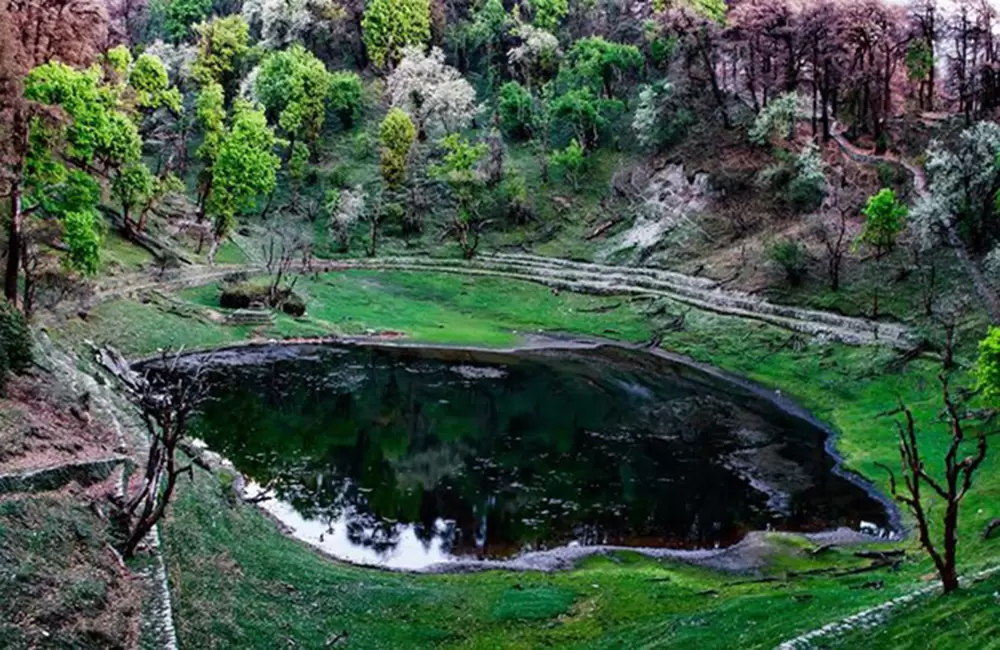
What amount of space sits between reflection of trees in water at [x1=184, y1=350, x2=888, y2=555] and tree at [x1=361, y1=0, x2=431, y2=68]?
65315mm

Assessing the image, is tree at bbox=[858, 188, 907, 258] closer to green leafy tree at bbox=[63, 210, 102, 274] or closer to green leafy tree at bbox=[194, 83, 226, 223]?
green leafy tree at bbox=[63, 210, 102, 274]

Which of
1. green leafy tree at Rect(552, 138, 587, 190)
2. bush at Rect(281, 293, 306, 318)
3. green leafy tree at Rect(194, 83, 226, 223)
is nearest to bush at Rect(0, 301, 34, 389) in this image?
bush at Rect(281, 293, 306, 318)

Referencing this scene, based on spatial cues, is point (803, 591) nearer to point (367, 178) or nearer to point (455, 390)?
point (455, 390)

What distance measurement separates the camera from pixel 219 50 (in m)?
118

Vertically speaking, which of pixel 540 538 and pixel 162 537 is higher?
pixel 162 537

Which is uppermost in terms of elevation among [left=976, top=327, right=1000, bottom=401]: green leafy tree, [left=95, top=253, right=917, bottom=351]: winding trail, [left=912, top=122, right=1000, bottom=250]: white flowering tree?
[left=912, top=122, right=1000, bottom=250]: white flowering tree

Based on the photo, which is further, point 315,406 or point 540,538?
point 315,406

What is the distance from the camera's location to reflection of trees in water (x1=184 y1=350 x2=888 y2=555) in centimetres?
4119

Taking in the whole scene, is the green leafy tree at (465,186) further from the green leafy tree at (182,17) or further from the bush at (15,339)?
the bush at (15,339)

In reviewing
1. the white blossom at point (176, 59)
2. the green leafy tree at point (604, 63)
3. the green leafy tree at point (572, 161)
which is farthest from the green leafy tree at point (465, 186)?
the white blossom at point (176, 59)

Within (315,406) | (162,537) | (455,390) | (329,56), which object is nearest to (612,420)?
(455,390)

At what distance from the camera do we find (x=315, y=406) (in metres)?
57.9

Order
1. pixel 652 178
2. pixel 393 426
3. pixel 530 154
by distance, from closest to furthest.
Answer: pixel 393 426 → pixel 652 178 → pixel 530 154

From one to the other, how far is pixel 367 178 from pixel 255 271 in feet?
89.7
